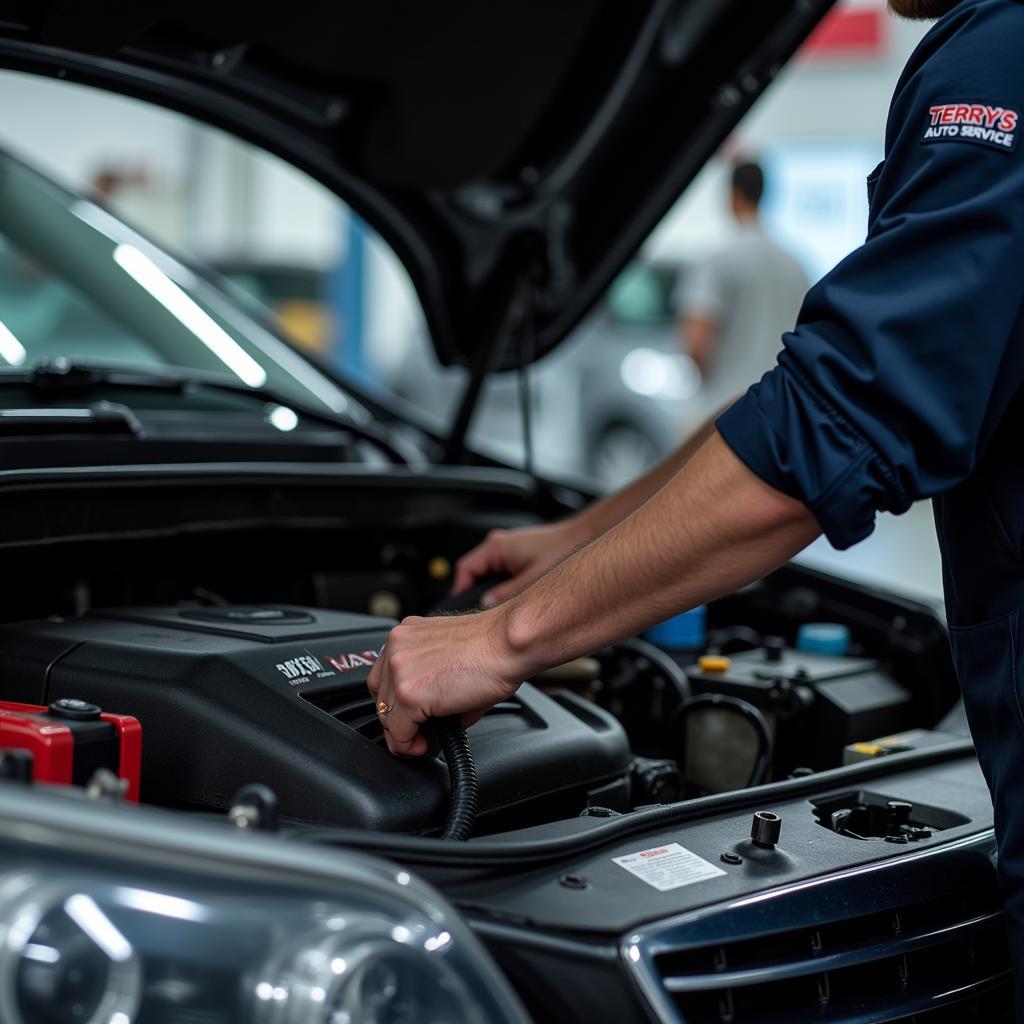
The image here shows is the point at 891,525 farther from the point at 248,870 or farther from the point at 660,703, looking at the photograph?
the point at 248,870

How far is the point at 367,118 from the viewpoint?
1.92 m

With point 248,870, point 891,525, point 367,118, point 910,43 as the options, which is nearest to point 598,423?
point 891,525

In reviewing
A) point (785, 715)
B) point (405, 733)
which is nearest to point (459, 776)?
point (405, 733)

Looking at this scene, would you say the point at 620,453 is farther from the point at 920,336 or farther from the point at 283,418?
the point at 920,336

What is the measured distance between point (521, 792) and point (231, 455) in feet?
2.34

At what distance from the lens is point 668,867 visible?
3.50 ft

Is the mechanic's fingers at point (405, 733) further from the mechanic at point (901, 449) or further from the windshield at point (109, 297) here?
the windshield at point (109, 297)

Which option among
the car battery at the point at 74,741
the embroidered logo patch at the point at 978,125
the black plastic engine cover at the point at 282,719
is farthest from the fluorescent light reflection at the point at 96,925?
the embroidered logo patch at the point at 978,125

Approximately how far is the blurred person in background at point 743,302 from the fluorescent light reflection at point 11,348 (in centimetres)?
290

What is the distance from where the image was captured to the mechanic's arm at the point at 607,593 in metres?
1.00

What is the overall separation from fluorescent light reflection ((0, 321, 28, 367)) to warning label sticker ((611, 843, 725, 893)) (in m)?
1.04

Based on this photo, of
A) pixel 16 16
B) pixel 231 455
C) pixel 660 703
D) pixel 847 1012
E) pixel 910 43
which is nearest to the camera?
pixel 847 1012

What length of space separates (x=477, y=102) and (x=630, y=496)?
0.60 metres

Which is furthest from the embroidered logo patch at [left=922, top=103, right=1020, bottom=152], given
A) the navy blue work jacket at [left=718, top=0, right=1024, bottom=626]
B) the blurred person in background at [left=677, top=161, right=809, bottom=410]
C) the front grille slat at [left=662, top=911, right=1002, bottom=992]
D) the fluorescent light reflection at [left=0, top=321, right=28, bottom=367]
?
the blurred person in background at [left=677, top=161, right=809, bottom=410]
